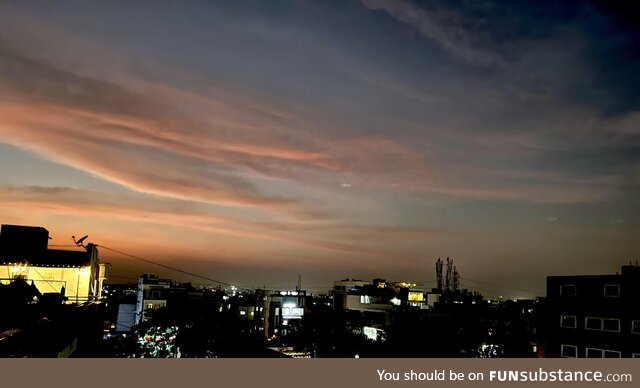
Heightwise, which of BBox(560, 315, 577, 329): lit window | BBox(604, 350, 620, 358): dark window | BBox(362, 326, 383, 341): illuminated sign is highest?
BBox(560, 315, 577, 329): lit window

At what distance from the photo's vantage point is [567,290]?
103ft

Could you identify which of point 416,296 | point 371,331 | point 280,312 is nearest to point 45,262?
point 371,331

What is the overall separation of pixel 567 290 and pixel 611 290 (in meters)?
2.94

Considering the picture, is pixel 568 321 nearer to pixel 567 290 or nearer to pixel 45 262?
pixel 567 290

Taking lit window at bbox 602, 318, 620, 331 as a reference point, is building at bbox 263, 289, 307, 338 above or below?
below

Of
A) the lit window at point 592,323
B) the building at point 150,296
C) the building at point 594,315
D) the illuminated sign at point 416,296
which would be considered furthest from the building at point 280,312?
the lit window at point 592,323

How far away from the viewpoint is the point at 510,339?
4181 centimetres

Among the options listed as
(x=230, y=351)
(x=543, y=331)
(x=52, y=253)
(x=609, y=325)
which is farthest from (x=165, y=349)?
(x=609, y=325)

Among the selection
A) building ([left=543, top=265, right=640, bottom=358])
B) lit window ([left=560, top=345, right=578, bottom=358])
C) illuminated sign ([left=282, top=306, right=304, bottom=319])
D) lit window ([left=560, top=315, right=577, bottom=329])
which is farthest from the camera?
illuminated sign ([left=282, top=306, right=304, bottom=319])

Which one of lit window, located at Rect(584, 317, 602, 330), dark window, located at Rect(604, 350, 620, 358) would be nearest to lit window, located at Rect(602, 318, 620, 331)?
lit window, located at Rect(584, 317, 602, 330)

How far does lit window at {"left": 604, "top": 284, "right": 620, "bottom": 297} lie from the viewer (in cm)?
2855

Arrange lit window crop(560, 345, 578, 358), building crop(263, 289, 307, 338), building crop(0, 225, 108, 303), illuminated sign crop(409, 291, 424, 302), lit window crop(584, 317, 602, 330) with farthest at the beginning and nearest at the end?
illuminated sign crop(409, 291, 424, 302)
building crop(263, 289, 307, 338)
lit window crop(560, 345, 578, 358)
lit window crop(584, 317, 602, 330)
building crop(0, 225, 108, 303)

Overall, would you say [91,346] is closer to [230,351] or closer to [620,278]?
[230,351]

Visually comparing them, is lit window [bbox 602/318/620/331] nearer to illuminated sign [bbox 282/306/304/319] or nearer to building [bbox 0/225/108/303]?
building [bbox 0/225/108/303]
